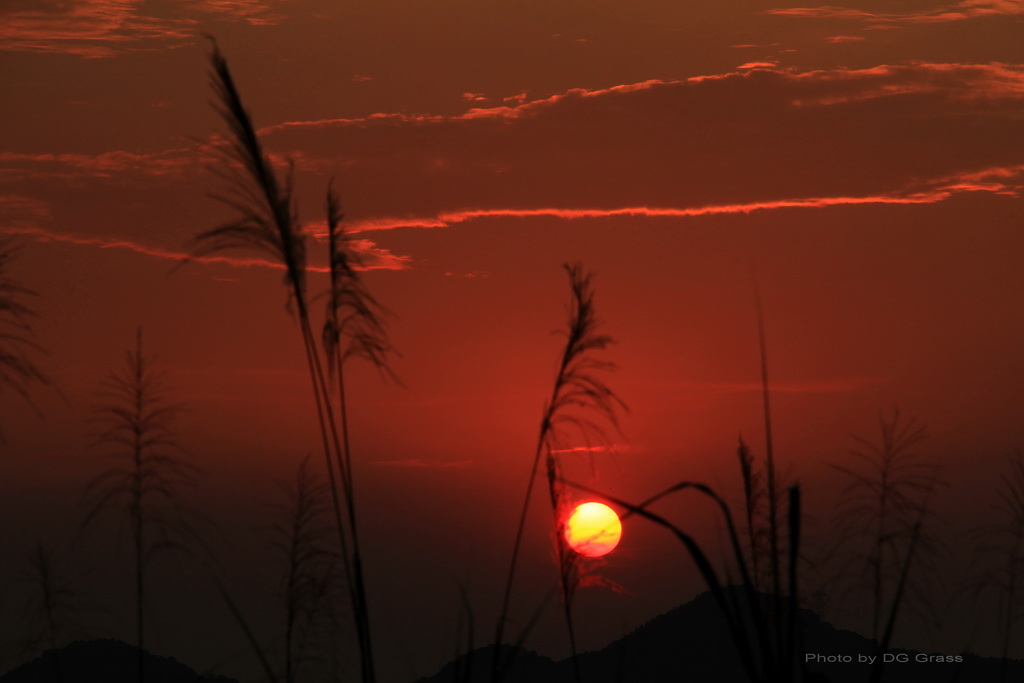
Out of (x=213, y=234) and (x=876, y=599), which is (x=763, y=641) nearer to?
(x=213, y=234)

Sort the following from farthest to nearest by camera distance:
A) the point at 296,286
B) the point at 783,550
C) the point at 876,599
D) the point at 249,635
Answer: the point at 876,599, the point at 783,550, the point at 296,286, the point at 249,635

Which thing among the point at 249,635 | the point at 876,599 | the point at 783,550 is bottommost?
the point at 876,599

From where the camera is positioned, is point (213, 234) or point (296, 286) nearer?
point (296, 286)

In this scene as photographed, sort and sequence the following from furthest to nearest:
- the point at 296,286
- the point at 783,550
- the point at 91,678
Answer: the point at 91,678
the point at 783,550
the point at 296,286

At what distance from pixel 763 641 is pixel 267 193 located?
1.67 metres

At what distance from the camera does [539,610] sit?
2332 mm

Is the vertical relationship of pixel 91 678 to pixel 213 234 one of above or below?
below

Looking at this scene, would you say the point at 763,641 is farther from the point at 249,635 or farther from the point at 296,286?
the point at 296,286

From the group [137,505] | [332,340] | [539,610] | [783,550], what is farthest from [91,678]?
[539,610]

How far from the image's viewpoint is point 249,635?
7.59ft

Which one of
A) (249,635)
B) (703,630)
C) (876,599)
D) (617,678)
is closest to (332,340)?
(249,635)

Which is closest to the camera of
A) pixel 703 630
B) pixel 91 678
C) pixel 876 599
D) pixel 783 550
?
pixel 783 550

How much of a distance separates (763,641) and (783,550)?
4.05 metres

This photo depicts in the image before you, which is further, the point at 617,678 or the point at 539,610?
the point at 617,678
